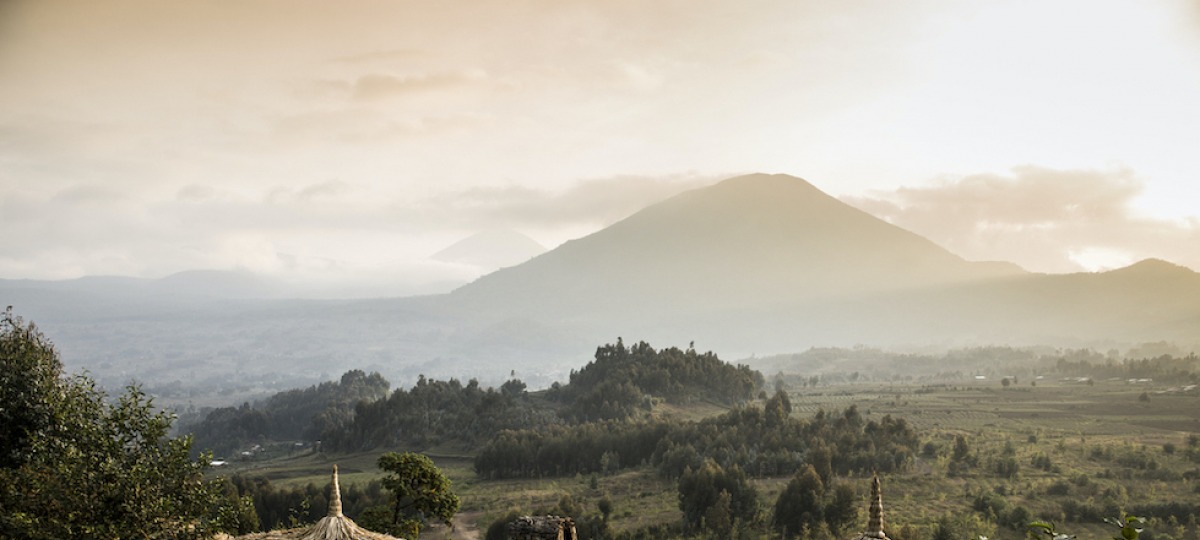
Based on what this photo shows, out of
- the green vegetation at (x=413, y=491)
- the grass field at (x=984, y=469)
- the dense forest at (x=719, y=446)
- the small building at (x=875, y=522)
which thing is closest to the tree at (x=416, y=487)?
the green vegetation at (x=413, y=491)

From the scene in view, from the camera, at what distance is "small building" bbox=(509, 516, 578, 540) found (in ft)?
43.6

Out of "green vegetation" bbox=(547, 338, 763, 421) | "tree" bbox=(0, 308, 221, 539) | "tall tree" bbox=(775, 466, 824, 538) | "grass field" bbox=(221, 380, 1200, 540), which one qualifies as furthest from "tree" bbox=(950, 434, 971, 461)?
"tree" bbox=(0, 308, 221, 539)

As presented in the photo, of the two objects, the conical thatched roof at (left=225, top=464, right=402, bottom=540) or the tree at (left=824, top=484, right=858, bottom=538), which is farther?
the tree at (left=824, top=484, right=858, bottom=538)

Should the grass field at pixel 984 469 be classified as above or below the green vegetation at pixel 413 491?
below

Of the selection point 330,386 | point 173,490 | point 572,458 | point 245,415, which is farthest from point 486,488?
point 330,386

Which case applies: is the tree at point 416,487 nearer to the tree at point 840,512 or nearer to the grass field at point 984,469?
the grass field at point 984,469

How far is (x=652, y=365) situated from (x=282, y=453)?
121ft

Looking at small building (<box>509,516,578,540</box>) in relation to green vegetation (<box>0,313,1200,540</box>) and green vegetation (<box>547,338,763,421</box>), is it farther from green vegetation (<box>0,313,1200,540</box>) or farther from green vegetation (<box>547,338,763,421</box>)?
green vegetation (<box>547,338,763,421</box>)

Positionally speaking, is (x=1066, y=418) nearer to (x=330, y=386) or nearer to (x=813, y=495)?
(x=813, y=495)

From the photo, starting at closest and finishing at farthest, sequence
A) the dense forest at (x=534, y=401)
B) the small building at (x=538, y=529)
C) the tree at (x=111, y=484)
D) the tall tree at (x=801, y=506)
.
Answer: the tree at (x=111, y=484) < the small building at (x=538, y=529) < the tall tree at (x=801, y=506) < the dense forest at (x=534, y=401)

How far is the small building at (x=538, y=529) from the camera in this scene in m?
13.3

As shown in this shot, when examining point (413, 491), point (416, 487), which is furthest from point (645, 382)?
point (413, 491)

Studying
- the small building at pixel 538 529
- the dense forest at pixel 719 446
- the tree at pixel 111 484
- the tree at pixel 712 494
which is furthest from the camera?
the dense forest at pixel 719 446

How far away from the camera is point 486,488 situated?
1797 inches
